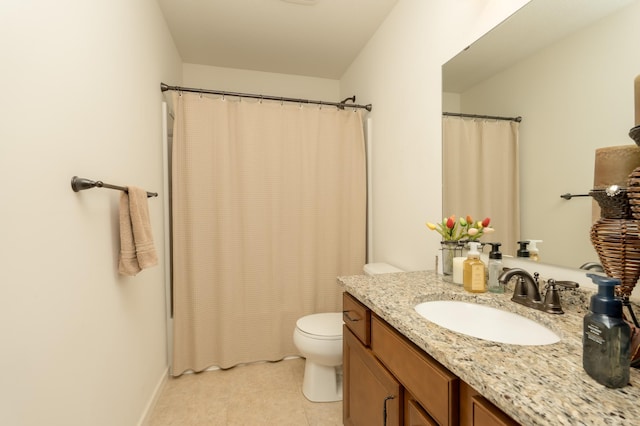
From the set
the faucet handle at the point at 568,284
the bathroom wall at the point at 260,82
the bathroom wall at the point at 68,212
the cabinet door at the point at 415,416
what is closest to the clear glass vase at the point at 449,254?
the faucet handle at the point at 568,284

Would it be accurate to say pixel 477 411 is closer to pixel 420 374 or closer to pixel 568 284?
pixel 420 374

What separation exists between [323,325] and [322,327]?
0.10 feet

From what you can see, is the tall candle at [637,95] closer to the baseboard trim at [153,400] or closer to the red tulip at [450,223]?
the red tulip at [450,223]

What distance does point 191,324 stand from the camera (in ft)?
6.82

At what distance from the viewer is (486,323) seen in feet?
3.40

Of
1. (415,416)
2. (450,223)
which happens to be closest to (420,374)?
(415,416)

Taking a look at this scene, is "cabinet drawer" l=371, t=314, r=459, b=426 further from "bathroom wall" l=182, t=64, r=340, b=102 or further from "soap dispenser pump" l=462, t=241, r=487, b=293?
"bathroom wall" l=182, t=64, r=340, b=102

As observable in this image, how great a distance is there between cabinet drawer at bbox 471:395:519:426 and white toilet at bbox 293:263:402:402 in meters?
1.16

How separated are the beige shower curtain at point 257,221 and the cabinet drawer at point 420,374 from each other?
1.28 metres

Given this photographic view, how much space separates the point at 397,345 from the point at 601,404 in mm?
511

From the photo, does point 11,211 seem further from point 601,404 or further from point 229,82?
point 229,82

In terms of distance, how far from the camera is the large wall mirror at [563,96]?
88cm

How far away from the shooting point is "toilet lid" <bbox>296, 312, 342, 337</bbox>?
176 centimetres

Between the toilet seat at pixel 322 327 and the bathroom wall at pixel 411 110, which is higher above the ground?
the bathroom wall at pixel 411 110
